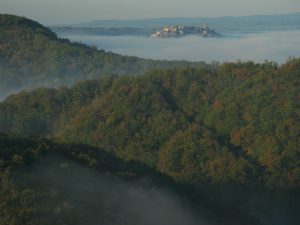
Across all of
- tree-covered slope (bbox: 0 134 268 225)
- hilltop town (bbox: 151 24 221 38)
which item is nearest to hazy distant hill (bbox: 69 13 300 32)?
hilltop town (bbox: 151 24 221 38)

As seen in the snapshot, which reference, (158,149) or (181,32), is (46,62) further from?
(181,32)

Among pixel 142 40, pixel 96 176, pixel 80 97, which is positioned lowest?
pixel 142 40

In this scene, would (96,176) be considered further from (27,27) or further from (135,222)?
(27,27)

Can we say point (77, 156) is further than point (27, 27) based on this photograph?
No

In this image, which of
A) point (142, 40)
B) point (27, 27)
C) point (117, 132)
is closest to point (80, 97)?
point (117, 132)

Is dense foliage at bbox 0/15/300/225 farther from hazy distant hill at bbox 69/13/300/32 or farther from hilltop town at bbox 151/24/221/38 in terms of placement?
hazy distant hill at bbox 69/13/300/32

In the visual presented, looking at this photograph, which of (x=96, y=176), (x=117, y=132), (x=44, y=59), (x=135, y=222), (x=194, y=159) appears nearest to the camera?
(x=135, y=222)

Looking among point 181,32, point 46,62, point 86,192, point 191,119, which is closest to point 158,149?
point 191,119
